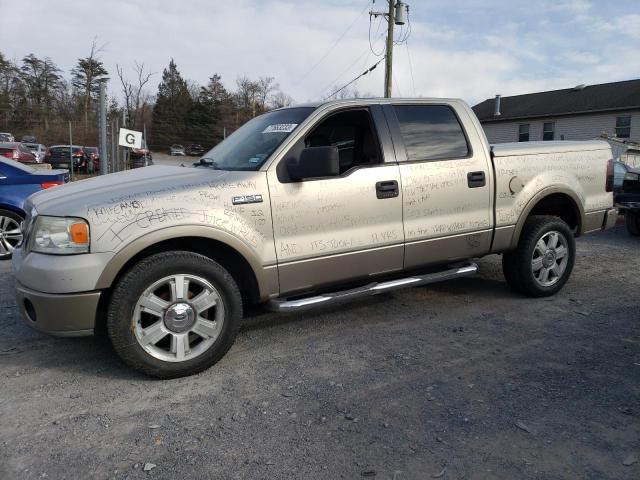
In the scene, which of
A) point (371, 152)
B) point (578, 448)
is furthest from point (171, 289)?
point (578, 448)

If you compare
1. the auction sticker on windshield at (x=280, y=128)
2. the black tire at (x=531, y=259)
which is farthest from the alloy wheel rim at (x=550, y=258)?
the auction sticker on windshield at (x=280, y=128)

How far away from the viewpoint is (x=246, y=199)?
350 cm

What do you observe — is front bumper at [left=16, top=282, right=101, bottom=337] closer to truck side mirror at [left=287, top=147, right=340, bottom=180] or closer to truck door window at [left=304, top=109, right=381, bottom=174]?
truck side mirror at [left=287, top=147, right=340, bottom=180]

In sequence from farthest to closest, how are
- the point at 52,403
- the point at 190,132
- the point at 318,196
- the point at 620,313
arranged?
the point at 190,132
the point at 620,313
the point at 318,196
the point at 52,403

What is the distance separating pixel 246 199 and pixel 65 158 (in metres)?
22.1

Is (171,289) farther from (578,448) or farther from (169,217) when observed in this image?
(578,448)

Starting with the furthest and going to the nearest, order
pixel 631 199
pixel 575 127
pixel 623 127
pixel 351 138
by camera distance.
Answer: pixel 575 127 → pixel 623 127 → pixel 631 199 → pixel 351 138

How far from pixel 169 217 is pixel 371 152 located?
5.70 ft

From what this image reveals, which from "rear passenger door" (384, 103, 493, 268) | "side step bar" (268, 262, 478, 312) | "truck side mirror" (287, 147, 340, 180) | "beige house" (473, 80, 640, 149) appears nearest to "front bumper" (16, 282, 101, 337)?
"side step bar" (268, 262, 478, 312)

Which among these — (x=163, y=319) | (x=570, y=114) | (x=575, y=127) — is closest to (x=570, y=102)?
(x=570, y=114)

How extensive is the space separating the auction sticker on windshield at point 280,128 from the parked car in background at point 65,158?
68.9 feet

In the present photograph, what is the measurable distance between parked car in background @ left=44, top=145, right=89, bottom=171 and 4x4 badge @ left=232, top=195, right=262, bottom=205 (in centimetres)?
2159

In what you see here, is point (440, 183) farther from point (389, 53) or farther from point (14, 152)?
point (389, 53)

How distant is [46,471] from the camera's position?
2430 millimetres
